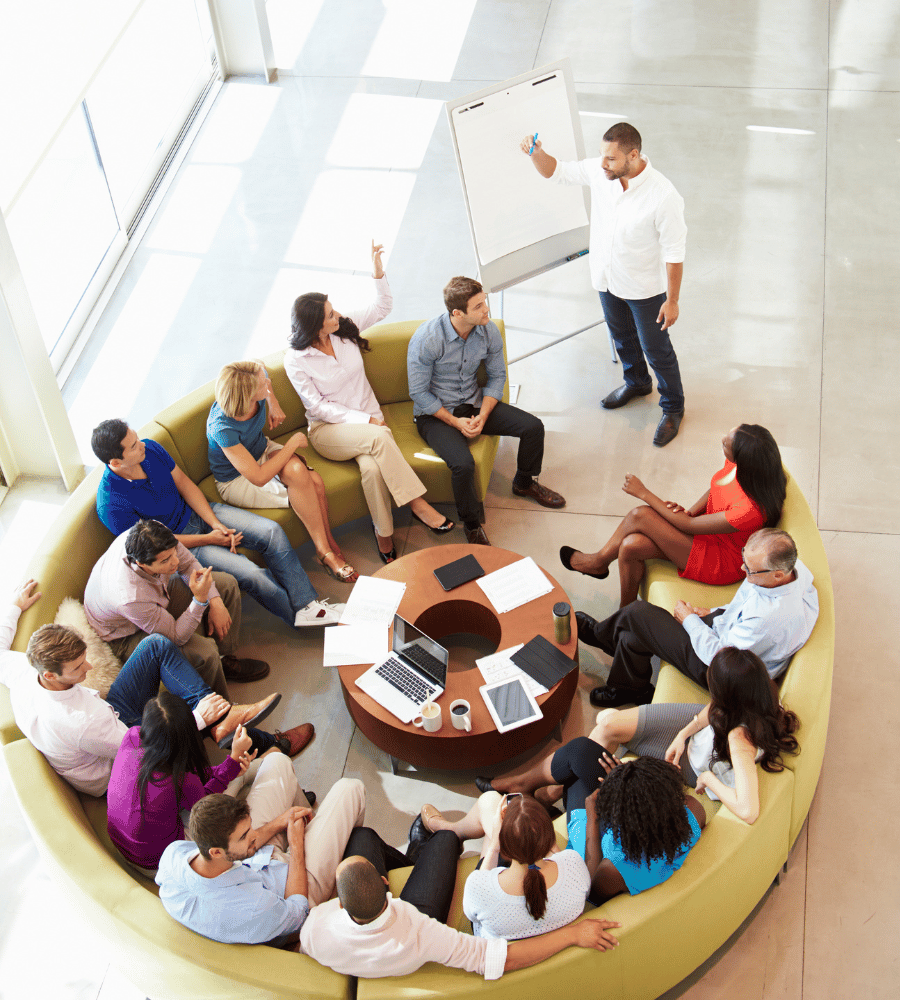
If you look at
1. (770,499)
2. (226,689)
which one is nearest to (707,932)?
(770,499)

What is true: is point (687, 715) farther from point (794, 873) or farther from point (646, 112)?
point (646, 112)

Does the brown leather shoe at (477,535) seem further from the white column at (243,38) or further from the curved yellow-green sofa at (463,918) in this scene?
the white column at (243,38)

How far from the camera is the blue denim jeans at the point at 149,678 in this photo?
3.92 metres

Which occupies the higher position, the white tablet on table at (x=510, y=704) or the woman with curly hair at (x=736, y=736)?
the woman with curly hair at (x=736, y=736)

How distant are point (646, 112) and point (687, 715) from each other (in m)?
6.06

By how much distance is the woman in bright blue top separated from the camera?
180 inches

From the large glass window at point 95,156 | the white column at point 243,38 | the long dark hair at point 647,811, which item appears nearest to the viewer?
the long dark hair at point 647,811

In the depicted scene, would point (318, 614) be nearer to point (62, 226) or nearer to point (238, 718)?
point (238, 718)

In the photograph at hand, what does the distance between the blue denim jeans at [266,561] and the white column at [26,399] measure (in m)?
1.32

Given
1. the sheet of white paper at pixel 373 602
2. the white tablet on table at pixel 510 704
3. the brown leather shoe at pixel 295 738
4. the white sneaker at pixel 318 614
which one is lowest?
the brown leather shoe at pixel 295 738

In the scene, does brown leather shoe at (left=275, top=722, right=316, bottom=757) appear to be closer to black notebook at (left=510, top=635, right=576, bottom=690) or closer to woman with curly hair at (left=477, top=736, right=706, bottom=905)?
black notebook at (left=510, top=635, right=576, bottom=690)

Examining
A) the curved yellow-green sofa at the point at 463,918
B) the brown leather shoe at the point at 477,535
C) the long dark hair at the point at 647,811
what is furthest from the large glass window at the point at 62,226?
the long dark hair at the point at 647,811

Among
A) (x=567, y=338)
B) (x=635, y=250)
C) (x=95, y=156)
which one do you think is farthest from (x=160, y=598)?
(x=95, y=156)

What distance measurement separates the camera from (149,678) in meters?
3.94
